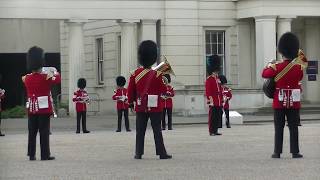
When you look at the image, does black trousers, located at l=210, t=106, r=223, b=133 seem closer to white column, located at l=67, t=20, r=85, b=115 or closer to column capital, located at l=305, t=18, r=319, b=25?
white column, located at l=67, t=20, r=85, b=115

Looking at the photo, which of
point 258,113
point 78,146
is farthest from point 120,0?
point 78,146

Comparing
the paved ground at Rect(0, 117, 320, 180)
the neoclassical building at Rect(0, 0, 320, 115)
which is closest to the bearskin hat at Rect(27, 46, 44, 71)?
the paved ground at Rect(0, 117, 320, 180)

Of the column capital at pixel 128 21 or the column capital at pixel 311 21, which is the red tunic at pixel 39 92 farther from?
the column capital at pixel 311 21

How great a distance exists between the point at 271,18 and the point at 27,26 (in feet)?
44.8

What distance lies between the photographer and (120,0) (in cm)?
3472

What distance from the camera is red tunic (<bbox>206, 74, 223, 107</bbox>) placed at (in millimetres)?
21000

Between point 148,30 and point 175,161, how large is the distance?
21889mm

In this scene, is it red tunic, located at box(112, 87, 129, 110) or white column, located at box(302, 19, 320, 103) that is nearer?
red tunic, located at box(112, 87, 129, 110)

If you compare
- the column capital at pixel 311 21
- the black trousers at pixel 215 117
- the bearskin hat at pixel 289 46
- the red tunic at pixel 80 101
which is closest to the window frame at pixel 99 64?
the column capital at pixel 311 21

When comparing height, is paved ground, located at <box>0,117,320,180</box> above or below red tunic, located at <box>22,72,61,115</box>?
below

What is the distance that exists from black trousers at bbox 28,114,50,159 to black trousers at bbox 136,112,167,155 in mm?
1517

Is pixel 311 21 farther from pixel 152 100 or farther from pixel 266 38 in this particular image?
pixel 152 100

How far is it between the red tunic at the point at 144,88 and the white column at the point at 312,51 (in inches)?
922

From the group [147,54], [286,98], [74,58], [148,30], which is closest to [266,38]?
[148,30]
